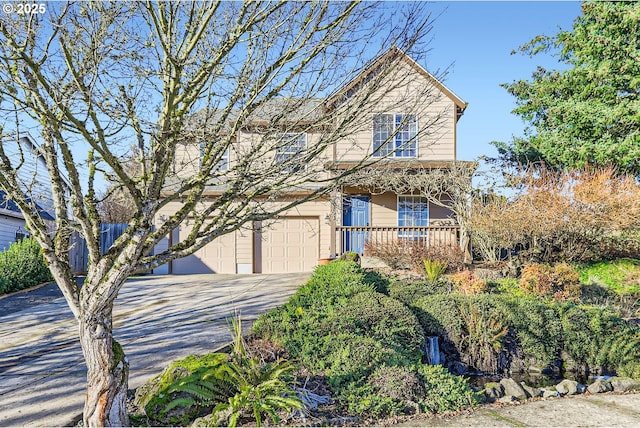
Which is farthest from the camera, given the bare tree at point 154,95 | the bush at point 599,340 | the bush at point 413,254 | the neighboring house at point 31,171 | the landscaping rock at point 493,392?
the bush at point 413,254

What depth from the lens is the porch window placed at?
14.6m

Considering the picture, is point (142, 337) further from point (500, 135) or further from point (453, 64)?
point (500, 135)

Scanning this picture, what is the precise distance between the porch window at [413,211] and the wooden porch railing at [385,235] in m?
1.41

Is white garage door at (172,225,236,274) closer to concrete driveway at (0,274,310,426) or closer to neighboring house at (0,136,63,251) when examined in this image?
concrete driveway at (0,274,310,426)

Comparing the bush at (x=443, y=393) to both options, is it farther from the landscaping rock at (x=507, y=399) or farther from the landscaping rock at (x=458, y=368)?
the landscaping rock at (x=458, y=368)

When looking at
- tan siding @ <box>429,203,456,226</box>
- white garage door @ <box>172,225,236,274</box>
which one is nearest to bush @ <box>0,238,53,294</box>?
white garage door @ <box>172,225,236,274</box>

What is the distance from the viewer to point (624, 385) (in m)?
5.77

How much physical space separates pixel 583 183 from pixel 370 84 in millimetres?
8913

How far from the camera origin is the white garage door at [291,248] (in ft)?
50.3

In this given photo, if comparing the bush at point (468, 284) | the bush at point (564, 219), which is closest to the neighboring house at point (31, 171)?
the bush at point (468, 284)

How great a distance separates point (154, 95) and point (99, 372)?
215 centimetres

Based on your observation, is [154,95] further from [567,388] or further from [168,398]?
[567,388]

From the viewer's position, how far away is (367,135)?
45.3 ft

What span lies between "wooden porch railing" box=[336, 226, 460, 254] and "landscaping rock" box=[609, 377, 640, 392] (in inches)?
271
